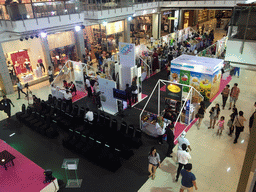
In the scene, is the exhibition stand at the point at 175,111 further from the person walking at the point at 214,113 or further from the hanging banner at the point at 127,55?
the hanging banner at the point at 127,55

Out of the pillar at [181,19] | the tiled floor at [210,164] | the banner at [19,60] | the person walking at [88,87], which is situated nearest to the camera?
the tiled floor at [210,164]

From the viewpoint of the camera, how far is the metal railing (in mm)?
10758

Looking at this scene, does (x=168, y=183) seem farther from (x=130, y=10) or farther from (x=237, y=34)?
(x=130, y=10)

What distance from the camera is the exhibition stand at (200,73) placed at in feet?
34.8

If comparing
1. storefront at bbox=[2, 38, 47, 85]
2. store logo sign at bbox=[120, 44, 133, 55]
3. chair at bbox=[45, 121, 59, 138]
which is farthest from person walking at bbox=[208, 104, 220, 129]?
storefront at bbox=[2, 38, 47, 85]

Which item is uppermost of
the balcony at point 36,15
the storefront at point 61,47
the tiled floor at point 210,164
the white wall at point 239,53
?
the balcony at point 36,15

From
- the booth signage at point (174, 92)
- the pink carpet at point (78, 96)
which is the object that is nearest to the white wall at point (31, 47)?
the pink carpet at point (78, 96)

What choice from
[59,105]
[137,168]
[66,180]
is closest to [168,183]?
[137,168]

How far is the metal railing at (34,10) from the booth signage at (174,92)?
8045 millimetres

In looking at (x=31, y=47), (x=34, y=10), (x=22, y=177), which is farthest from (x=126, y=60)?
(x=31, y=47)

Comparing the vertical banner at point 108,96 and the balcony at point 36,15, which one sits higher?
the balcony at point 36,15

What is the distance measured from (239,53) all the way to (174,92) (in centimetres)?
316

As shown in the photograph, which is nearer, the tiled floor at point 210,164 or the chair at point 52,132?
the tiled floor at point 210,164

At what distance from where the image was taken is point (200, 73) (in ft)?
35.4
